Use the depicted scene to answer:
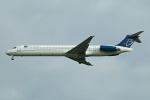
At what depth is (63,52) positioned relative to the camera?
54281mm

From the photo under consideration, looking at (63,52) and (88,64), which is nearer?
(63,52)

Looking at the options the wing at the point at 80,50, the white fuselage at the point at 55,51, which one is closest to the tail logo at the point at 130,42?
the white fuselage at the point at 55,51

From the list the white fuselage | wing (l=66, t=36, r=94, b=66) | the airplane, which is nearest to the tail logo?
the airplane

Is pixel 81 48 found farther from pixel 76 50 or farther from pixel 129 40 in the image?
pixel 129 40

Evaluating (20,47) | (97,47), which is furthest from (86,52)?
(20,47)

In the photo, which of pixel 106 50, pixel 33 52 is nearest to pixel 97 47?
pixel 106 50

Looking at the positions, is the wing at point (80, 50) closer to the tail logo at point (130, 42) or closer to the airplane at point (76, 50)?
the airplane at point (76, 50)

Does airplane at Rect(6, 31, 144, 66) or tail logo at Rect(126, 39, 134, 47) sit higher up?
tail logo at Rect(126, 39, 134, 47)

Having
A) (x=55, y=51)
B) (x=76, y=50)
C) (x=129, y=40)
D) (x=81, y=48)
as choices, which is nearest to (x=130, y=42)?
(x=129, y=40)

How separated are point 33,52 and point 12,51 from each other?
349 cm

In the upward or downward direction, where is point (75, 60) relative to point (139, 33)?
downward

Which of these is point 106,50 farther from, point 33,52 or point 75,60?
point 33,52

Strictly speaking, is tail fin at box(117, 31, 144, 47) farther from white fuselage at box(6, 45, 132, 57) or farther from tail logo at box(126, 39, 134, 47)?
white fuselage at box(6, 45, 132, 57)

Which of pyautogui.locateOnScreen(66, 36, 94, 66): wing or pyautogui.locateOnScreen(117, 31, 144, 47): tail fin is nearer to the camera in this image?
pyautogui.locateOnScreen(66, 36, 94, 66): wing
